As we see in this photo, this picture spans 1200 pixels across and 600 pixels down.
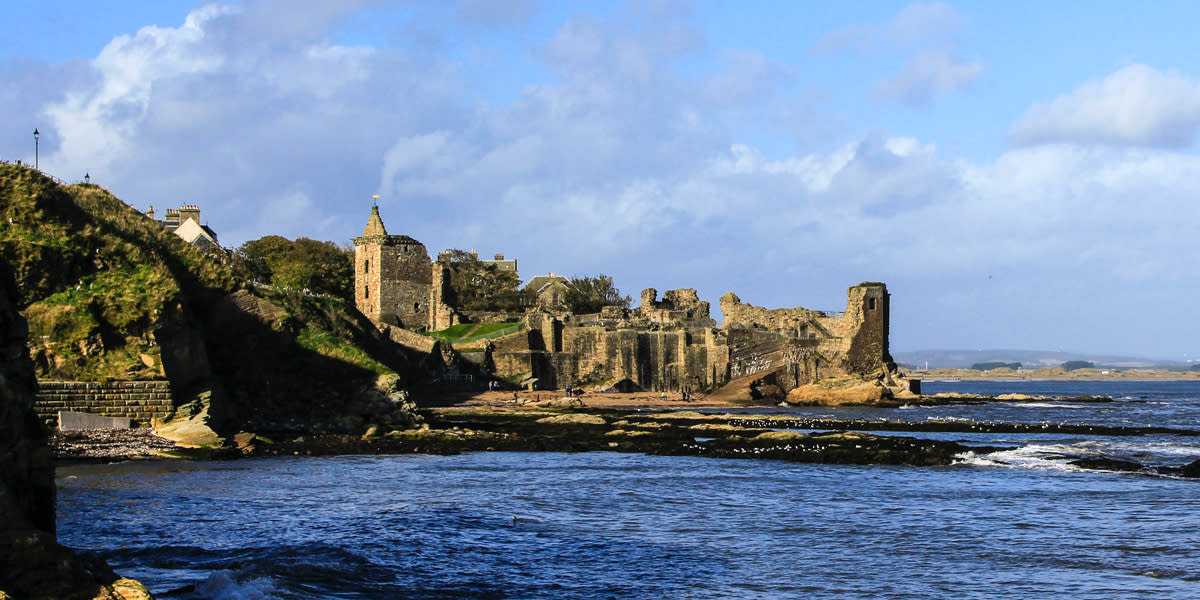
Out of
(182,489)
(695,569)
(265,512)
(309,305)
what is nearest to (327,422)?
(309,305)

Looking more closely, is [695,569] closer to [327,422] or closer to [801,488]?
[801,488]

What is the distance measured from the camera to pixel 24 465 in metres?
9.12

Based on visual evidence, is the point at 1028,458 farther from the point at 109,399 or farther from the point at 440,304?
the point at 440,304

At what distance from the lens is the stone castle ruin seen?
57.0m

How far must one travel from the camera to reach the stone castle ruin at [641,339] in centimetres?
5703

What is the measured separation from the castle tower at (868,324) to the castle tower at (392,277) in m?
25.0

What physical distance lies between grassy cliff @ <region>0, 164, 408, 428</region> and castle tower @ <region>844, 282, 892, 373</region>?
30173mm

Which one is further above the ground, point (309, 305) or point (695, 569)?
point (309, 305)

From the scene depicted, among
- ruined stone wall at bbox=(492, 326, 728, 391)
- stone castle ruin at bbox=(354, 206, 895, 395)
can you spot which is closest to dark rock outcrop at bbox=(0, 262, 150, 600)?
stone castle ruin at bbox=(354, 206, 895, 395)

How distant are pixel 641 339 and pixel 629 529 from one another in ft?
147

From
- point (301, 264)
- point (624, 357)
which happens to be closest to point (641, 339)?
point (624, 357)

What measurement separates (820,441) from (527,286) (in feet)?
232

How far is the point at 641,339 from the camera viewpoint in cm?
6050

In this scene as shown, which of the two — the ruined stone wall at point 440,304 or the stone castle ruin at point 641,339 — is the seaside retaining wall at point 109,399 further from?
the ruined stone wall at point 440,304
